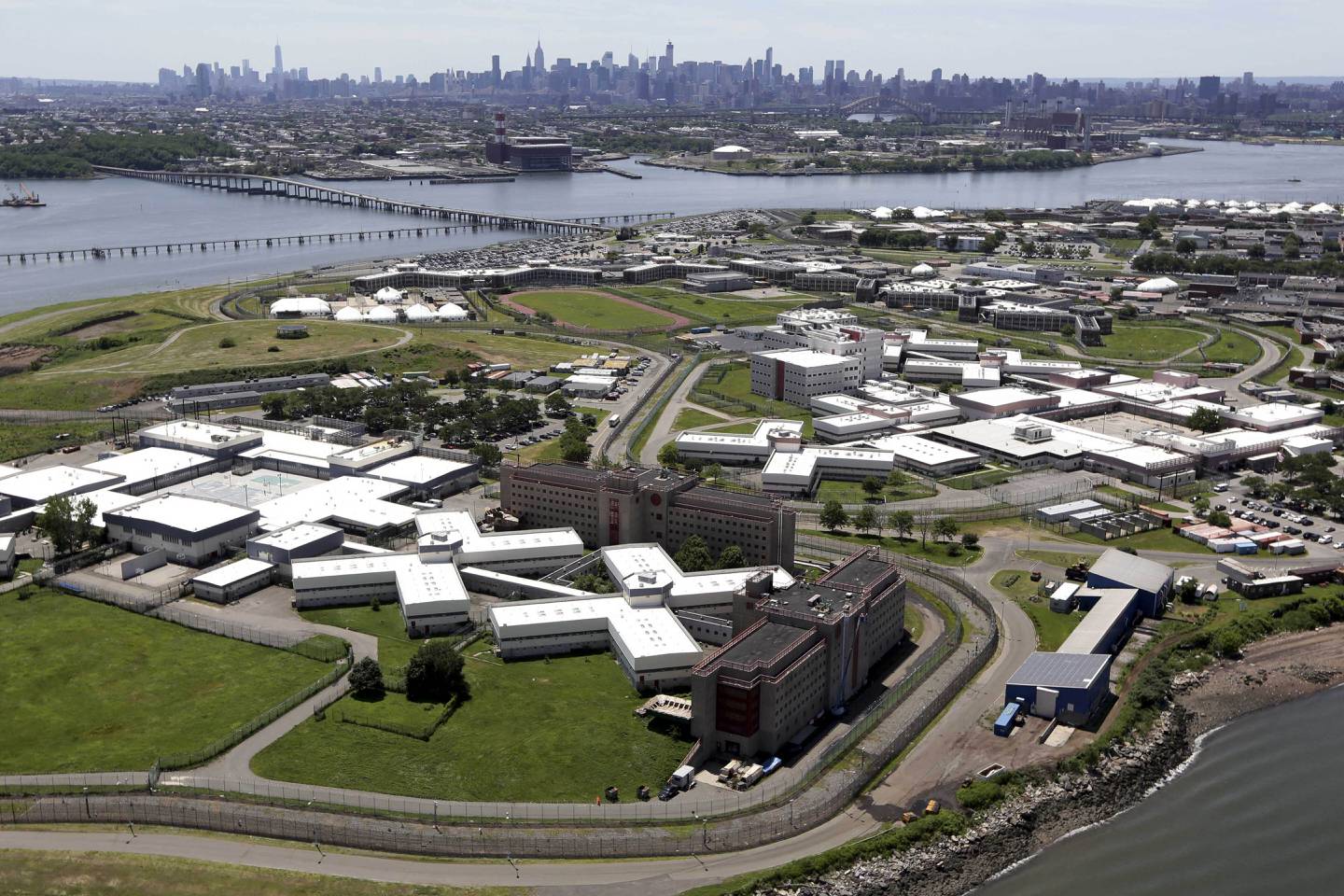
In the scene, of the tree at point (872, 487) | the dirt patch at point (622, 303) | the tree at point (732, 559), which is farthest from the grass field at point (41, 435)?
the tree at point (872, 487)

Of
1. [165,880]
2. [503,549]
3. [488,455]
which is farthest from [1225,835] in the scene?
[488,455]

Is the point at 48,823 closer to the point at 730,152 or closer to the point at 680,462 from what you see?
the point at 680,462

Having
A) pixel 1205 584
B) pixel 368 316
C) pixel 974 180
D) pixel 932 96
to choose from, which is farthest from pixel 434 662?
pixel 932 96

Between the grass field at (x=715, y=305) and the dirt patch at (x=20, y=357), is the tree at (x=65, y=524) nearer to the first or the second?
the dirt patch at (x=20, y=357)

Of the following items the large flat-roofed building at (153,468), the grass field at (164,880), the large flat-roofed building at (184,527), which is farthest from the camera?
the large flat-roofed building at (153,468)

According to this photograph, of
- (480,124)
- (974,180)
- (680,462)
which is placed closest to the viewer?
(680,462)

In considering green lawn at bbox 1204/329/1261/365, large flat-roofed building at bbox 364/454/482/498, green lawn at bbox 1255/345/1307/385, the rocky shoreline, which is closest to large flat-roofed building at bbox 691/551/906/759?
the rocky shoreline

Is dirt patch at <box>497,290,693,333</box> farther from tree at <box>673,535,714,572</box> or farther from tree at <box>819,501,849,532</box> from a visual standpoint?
tree at <box>673,535,714,572</box>
